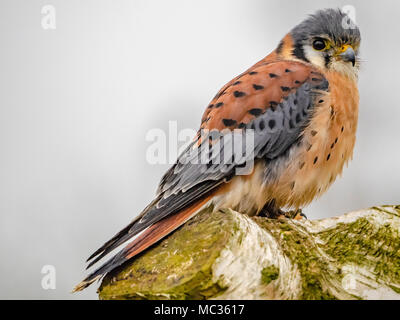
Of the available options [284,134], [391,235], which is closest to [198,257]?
[391,235]

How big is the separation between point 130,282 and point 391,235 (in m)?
1.37

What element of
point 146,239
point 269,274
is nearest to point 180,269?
point 269,274

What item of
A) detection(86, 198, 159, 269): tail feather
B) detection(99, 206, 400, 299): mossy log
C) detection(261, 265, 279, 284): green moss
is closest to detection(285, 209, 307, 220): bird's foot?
detection(99, 206, 400, 299): mossy log

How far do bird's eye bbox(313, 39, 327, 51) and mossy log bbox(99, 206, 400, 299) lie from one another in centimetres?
158

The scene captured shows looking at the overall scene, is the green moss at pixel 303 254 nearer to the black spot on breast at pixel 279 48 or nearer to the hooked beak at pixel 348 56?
the hooked beak at pixel 348 56

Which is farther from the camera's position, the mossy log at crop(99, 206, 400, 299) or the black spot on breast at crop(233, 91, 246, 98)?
the black spot on breast at crop(233, 91, 246, 98)

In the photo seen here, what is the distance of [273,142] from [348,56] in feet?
3.21

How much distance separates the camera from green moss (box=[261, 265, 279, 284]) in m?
2.29

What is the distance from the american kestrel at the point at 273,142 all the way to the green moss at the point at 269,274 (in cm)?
88

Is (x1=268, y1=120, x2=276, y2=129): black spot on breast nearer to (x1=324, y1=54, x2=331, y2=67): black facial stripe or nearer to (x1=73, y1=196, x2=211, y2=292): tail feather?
(x1=73, y1=196, x2=211, y2=292): tail feather
